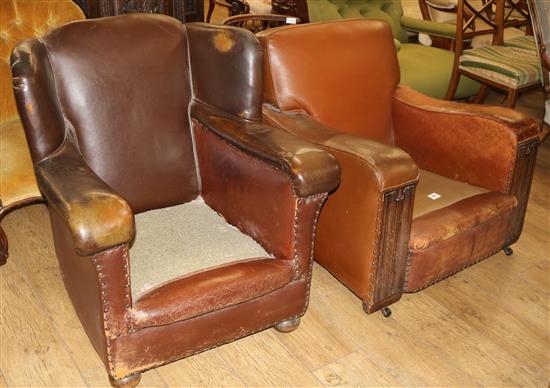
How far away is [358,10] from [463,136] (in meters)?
1.63

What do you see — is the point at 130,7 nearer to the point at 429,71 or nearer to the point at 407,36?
the point at 429,71

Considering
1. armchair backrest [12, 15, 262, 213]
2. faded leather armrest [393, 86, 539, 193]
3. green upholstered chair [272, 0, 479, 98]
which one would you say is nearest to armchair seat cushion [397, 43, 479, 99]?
green upholstered chair [272, 0, 479, 98]

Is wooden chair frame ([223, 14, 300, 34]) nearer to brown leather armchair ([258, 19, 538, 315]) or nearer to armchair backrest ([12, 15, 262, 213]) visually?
brown leather armchair ([258, 19, 538, 315])

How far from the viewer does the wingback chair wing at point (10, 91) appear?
7.63ft

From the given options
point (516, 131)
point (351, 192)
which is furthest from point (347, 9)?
point (351, 192)

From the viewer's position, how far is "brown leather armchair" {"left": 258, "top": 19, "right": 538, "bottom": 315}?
79.4 inches

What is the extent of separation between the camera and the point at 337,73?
2.37 m

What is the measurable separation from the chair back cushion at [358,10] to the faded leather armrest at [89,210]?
2.17 metres

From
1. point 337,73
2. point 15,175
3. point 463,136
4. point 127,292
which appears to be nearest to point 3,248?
point 15,175

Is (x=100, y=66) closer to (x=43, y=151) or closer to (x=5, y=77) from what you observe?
(x=43, y=151)

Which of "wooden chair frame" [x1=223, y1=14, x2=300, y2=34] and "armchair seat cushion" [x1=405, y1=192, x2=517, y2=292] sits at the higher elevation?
"wooden chair frame" [x1=223, y1=14, x2=300, y2=34]

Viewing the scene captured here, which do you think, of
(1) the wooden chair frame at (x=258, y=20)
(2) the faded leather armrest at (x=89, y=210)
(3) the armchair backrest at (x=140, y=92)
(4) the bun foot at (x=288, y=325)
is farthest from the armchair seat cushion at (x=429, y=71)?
(2) the faded leather armrest at (x=89, y=210)

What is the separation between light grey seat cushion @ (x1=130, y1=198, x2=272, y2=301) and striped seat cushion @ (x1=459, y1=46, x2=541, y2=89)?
208 cm

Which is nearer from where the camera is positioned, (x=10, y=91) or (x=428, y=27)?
(x=10, y=91)
